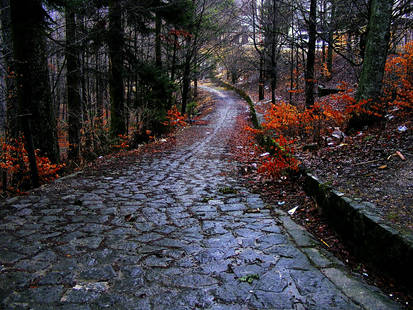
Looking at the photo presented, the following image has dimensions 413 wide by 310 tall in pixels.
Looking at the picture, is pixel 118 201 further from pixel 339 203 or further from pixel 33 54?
pixel 33 54

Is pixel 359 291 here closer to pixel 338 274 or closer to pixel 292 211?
pixel 338 274

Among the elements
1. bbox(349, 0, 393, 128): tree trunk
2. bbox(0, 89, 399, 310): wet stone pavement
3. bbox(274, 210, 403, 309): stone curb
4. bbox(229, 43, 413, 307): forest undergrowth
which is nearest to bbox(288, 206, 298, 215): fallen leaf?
bbox(229, 43, 413, 307): forest undergrowth

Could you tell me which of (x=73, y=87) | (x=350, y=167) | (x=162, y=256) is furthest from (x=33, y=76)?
(x=350, y=167)

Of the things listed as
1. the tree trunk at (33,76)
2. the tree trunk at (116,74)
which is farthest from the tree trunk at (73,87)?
the tree trunk at (33,76)

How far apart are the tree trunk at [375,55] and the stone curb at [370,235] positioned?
3.51 m

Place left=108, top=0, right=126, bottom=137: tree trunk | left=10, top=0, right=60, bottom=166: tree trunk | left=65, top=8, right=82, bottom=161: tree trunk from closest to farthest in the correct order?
left=10, top=0, right=60, bottom=166: tree trunk < left=108, top=0, right=126, bottom=137: tree trunk < left=65, top=8, right=82, bottom=161: tree trunk

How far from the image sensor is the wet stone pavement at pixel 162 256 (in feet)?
7.79

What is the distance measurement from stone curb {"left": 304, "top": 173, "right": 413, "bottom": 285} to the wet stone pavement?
281 millimetres

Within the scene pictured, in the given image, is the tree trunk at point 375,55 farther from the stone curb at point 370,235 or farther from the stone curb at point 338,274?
the stone curb at point 338,274

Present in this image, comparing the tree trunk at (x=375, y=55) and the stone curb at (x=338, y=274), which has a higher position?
the tree trunk at (x=375, y=55)

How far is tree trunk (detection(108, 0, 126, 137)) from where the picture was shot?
9.99m

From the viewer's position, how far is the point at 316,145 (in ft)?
21.2

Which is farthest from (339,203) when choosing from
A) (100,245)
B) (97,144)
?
(97,144)

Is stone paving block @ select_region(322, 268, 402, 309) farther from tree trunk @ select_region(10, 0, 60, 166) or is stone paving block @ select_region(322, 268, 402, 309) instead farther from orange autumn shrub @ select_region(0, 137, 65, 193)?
orange autumn shrub @ select_region(0, 137, 65, 193)
